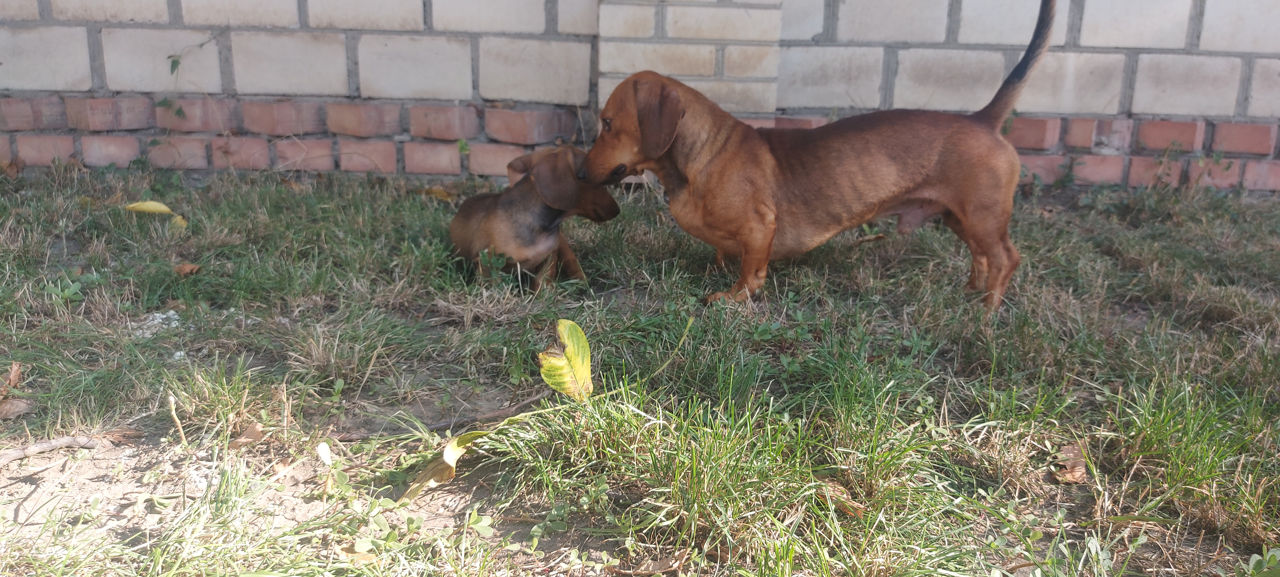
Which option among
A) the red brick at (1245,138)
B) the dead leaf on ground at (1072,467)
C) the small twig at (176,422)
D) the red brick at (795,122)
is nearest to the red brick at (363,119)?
the red brick at (795,122)

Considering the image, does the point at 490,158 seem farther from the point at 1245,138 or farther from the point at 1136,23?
the point at 1245,138

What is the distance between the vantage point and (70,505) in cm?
177

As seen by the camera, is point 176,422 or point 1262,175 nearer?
point 176,422

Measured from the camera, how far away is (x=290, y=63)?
4.45 metres

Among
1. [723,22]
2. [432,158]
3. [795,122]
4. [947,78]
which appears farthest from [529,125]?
[947,78]

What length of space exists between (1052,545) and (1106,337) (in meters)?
1.20

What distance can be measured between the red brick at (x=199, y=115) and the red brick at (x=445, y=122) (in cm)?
93

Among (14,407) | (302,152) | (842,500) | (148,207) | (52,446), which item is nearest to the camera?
(842,500)

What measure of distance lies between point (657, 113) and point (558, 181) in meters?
0.44

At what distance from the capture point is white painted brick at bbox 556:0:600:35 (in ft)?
14.1

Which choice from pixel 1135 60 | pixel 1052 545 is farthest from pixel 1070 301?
pixel 1135 60

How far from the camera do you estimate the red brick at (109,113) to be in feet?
14.7

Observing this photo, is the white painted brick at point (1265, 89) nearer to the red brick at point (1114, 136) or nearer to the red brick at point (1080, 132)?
the red brick at point (1114, 136)

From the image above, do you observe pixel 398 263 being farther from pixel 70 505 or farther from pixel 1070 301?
pixel 1070 301
